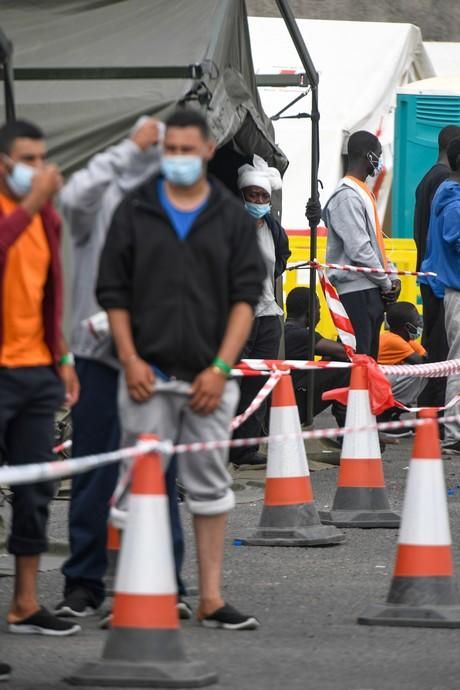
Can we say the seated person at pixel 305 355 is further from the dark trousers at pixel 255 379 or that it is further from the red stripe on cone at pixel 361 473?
the red stripe on cone at pixel 361 473

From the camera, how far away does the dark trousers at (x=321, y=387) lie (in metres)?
12.9

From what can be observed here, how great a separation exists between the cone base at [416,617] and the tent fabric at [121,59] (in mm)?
3809

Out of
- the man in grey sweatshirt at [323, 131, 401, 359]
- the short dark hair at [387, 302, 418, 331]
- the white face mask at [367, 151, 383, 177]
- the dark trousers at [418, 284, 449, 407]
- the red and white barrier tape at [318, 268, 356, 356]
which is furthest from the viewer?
the short dark hair at [387, 302, 418, 331]

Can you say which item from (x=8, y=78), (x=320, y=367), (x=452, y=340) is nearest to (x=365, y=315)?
(x=452, y=340)

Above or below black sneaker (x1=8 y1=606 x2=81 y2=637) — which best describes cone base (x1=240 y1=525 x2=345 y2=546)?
below

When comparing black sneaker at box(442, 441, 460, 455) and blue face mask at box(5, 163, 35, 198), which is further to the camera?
black sneaker at box(442, 441, 460, 455)

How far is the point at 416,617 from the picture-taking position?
666cm

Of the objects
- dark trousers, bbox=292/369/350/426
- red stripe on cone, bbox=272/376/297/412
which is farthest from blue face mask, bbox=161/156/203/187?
dark trousers, bbox=292/369/350/426

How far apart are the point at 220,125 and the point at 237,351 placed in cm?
406

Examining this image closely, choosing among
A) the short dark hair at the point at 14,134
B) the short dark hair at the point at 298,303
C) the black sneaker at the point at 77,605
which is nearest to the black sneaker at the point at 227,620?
the black sneaker at the point at 77,605

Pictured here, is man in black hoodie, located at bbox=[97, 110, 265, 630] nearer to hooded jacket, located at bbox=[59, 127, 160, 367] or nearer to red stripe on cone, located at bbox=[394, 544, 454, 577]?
hooded jacket, located at bbox=[59, 127, 160, 367]

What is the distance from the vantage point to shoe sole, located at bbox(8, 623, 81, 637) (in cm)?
627

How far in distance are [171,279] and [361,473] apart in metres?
3.56

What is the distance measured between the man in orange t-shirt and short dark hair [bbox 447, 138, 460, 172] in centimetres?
691
